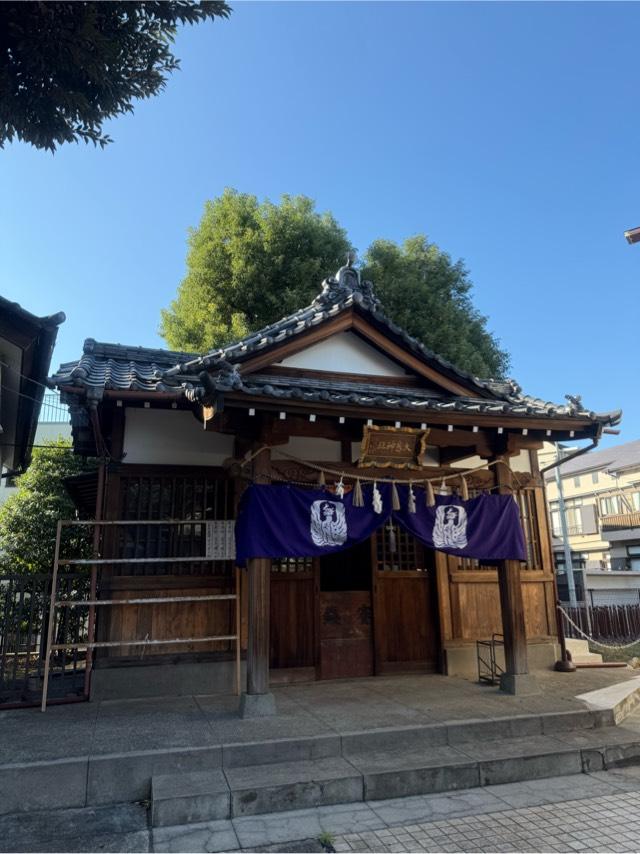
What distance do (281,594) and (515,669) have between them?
12.4ft

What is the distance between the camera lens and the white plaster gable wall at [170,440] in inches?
345

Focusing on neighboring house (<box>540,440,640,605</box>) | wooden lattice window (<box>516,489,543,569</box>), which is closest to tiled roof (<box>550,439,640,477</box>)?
neighboring house (<box>540,440,640,605</box>)

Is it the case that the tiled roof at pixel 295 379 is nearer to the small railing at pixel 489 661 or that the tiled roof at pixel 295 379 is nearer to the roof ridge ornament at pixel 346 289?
the roof ridge ornament at pixel 346 289

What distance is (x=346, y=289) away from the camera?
35.3 ft

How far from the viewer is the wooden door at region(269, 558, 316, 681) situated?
9.02m

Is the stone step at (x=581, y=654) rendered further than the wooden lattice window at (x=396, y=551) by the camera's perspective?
Yes

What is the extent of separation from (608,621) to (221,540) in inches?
600

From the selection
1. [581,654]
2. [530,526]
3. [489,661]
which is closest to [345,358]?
[530,526]

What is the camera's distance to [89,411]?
298 inches

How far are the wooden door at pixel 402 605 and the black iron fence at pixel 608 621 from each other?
10.0 metres

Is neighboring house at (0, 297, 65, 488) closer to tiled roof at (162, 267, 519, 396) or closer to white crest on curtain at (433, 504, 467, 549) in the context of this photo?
tiled roof at (162, 267, 519, 396)

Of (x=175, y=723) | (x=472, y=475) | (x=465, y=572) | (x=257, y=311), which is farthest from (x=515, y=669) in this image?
(x=257, y=311)

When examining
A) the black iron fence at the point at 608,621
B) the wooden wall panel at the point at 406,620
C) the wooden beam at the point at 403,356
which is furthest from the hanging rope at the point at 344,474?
the black iron fence at the point at 608,621

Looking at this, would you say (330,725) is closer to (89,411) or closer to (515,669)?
(515,669)
